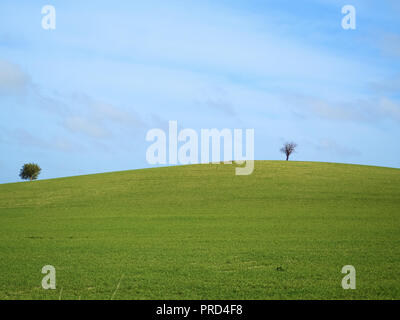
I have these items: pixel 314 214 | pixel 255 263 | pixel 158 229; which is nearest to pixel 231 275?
pixel 255 263

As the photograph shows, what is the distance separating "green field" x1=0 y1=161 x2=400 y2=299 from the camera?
9875mm

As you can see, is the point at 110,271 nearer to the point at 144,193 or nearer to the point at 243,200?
the point at 243,200

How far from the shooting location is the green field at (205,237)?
9875mm

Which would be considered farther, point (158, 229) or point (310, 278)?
point (158, 229)

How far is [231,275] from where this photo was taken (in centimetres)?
1096

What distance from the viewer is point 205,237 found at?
18344 millimetres

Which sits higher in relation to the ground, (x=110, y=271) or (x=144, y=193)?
(x=144, y=193)

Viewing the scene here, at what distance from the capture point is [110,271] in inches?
459

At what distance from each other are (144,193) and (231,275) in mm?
27957

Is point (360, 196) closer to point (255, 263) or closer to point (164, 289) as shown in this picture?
point (255, 263)

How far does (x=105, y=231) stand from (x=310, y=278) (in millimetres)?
13272
